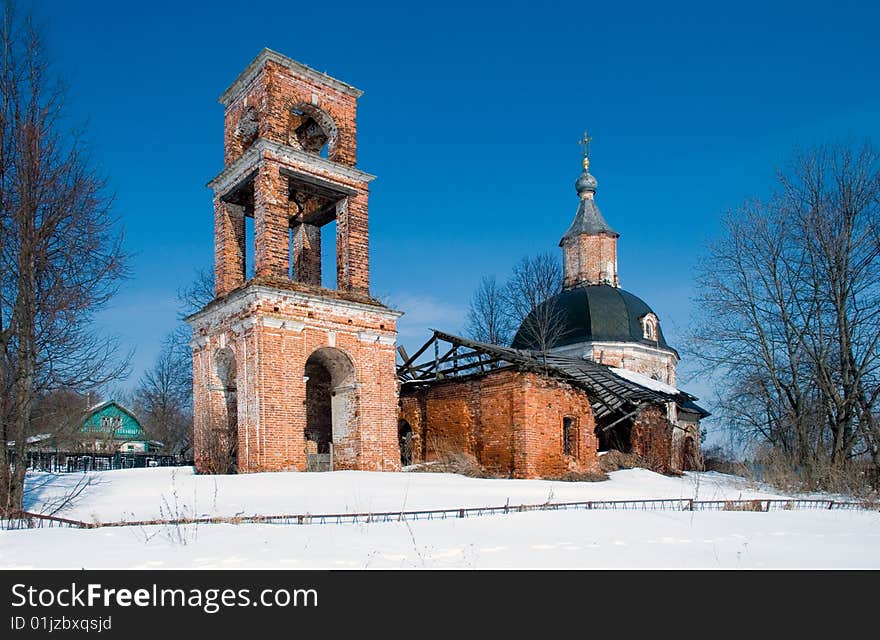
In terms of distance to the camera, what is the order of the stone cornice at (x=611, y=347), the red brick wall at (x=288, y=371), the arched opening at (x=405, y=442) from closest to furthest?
the red brick wall at (x=288, y=371), the arched opening at (x=405, y=442), the stone cornice at (x=611, y=347)

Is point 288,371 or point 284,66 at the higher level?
point 284,66

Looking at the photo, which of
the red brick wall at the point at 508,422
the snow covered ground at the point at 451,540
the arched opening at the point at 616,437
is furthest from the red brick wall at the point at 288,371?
the arched opening at the point at 616,437

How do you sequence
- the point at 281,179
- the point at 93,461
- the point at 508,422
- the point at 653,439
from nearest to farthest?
1. the point at 281,179
2. the point at 508,422
3. the point at 93,461
4. the point at 653,439

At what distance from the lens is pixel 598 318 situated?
35.8 metres

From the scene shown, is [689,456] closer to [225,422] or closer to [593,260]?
[593,260]

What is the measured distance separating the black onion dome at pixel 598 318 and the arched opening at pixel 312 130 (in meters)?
17.3

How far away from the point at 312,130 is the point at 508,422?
967 cm

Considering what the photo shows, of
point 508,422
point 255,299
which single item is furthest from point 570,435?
point 255,299

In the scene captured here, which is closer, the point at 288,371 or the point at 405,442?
the point at 288,371

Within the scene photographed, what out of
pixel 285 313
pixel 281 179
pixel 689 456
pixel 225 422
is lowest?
pixel 689 456

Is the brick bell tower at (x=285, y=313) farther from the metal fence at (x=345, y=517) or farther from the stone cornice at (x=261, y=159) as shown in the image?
the metal fence at (x=345, y=517)

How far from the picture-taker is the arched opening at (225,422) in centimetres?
1747

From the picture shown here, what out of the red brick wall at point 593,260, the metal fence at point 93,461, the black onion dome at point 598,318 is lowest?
the metal fence at point 93,461
